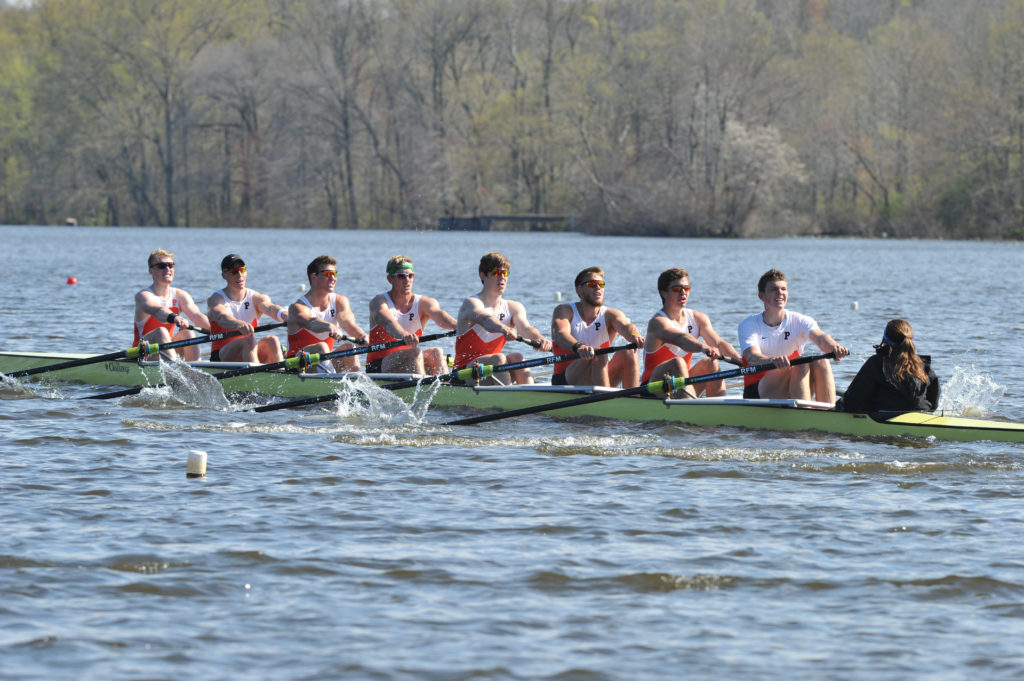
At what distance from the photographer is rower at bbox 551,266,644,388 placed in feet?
39.4

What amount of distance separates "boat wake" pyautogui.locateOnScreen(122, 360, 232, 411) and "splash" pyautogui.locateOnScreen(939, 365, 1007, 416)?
266 inches

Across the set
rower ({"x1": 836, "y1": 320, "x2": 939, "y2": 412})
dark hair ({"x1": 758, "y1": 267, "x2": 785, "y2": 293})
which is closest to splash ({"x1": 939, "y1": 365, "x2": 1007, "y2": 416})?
rower ({"x1": 836, "y1": 320, "x2": 939, "y2": 412})

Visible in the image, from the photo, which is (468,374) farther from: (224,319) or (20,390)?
(20,390)

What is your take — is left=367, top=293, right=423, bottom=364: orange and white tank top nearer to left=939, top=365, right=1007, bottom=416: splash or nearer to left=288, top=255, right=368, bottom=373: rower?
left=288, top=255, right=368, bottom=373: rower

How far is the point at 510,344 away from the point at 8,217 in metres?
67.1

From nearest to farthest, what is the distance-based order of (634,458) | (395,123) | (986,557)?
(986,557), (634,458), (395,123)

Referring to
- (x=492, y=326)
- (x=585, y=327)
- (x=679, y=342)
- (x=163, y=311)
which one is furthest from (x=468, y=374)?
(x=163, y=311)

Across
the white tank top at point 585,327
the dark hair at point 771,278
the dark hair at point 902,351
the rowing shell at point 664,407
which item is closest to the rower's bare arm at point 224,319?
the rowing shell at point 664,407

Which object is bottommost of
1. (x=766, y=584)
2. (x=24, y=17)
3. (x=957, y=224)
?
(x=766, y=584)

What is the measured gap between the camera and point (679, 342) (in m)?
11.5

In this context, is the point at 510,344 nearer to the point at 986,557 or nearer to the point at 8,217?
the point at 986,557

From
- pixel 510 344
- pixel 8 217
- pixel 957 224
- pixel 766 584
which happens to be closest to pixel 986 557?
pixel 766 584

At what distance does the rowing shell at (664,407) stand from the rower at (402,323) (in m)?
0.42

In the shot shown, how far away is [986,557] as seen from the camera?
7605mm
